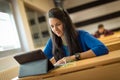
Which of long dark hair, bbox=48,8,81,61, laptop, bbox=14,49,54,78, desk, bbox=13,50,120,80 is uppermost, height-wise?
long dark hair, bbox=48,8,81,61

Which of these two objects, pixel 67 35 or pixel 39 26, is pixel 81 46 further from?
pixel 39 26

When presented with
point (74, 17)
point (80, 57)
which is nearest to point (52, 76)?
point (80, 57)

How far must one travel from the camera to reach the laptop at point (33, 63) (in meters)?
1.36

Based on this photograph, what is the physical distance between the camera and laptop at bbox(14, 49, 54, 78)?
1.36m

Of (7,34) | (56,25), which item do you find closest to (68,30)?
(56,25)

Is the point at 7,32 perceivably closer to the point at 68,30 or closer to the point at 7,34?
the point at 7,34

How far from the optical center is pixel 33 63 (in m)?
1.42

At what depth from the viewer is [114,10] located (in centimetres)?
816

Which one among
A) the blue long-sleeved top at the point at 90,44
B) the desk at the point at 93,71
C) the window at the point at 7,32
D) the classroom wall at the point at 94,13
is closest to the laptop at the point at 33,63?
the desk at the point at 93,71

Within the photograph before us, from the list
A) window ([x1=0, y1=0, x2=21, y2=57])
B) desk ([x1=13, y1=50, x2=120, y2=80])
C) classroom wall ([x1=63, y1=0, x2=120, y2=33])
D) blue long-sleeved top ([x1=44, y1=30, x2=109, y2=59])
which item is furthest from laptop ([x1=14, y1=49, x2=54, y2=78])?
classroom wall ([x1=63, y1=0, x2=120, y2=33])

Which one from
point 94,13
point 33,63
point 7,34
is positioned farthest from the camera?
point 94,13

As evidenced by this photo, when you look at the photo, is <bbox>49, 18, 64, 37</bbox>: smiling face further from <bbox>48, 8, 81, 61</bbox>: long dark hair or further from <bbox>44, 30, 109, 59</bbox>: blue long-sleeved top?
<bbox>44, 30, 109, 59</bbox>: blue long-sleeved top

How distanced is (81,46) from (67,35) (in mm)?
173

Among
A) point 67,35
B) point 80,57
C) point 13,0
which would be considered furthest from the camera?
point 13,0
